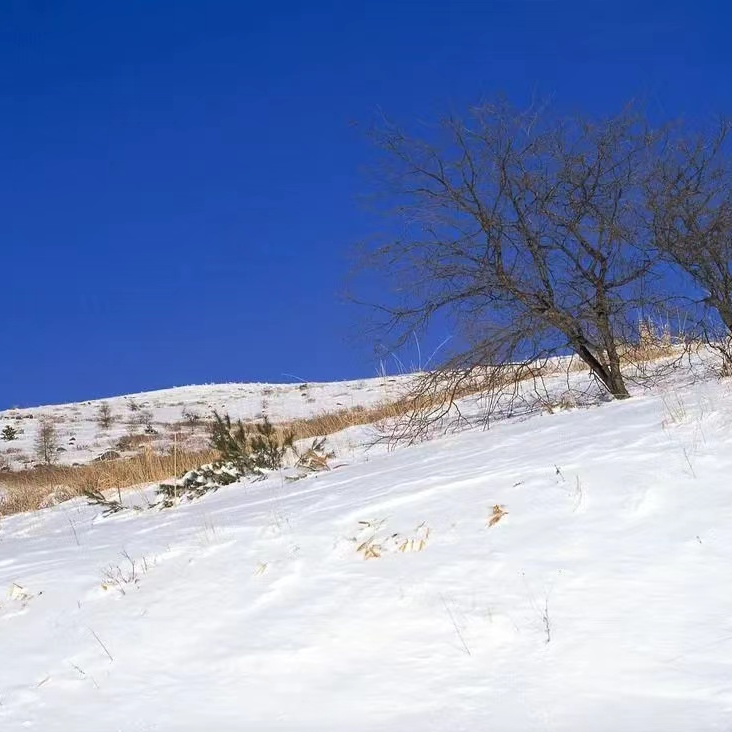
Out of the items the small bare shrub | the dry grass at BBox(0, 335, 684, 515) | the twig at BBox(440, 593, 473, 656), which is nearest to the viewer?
the twig at BBox(440, 593, 473, 656)

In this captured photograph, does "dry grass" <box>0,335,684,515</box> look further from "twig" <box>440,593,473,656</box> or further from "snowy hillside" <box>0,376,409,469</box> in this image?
"twig" <box>440,593,473,656</box>

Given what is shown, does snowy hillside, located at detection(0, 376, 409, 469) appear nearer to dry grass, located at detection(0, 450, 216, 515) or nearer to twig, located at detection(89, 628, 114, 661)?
dry grass, located at detection(0, 450, 216, 515)

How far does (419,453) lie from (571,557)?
3686mm

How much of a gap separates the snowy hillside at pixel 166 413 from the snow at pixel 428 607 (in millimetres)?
14896

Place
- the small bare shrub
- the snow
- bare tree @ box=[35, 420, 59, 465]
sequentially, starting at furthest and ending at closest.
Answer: the small bare shrub
bare tree @ box=[35, 420, 59, 465]
the snow

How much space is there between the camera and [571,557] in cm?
394

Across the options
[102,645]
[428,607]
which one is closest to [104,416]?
[102,645]

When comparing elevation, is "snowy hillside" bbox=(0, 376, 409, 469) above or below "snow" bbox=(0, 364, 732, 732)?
above

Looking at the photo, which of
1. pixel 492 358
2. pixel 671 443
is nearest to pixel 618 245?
pixel 492 358

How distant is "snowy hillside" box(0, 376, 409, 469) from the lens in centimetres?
2269

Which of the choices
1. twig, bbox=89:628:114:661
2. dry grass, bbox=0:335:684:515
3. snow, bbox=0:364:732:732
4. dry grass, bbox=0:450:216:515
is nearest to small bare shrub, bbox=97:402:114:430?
dry grass, bbox=0:335:684:515

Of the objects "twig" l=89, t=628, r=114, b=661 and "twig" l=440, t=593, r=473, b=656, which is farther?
"twig" l=89, t=628, r=114, b=661

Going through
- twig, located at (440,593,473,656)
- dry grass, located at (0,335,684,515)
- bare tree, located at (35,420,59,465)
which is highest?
bare tree, located at (35,420,59,465)

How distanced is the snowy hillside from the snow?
48.9 ft
